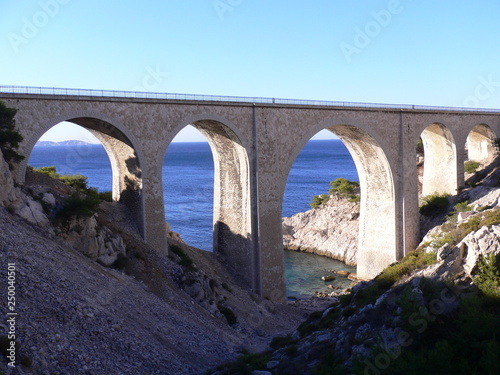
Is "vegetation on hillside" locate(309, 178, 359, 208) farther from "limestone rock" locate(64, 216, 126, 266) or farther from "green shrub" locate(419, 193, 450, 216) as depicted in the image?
"limestone rock" locate(64, 216, 126, 266)

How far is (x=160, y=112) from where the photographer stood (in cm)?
2111

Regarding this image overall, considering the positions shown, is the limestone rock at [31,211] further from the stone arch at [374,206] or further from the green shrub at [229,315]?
the stone arch at [374,206]

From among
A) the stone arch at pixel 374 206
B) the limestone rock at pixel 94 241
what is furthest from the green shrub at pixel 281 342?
the stone arch at pixel 374 206

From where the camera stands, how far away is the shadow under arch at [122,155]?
19609mm

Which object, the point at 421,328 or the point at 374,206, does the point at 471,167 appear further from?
the point at 421,328

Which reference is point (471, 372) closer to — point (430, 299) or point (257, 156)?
point (430, 299)

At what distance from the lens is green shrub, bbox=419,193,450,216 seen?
34562mm

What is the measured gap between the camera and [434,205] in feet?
115

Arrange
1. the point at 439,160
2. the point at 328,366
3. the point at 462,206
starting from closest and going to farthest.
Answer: the point at 328,366 < the point at 462,206 < the point at 439,160

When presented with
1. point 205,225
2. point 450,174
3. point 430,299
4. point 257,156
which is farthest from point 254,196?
point 205,225

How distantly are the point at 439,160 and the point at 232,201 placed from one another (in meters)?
21.2

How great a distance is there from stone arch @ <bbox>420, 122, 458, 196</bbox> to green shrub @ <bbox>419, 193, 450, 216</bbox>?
1765 millimetres

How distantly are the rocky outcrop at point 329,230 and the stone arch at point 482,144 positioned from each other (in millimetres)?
13800

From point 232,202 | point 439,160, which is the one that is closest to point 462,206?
point 439,160
